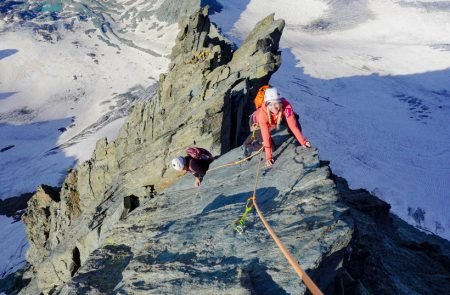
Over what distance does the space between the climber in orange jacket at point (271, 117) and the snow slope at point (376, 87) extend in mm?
33251

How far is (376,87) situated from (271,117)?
242 feet

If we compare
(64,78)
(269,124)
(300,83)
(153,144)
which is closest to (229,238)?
(269,124)

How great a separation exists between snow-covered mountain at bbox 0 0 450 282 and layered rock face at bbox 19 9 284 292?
12.8 m

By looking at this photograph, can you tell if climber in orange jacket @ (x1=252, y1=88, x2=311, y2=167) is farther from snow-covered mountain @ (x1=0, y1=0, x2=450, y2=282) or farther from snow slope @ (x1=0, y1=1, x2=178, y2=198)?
snow slope @ (x1=0, y1=1, x2=178, y2=198)

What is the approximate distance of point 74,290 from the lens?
9.95 m

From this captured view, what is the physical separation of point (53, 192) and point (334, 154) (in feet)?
115

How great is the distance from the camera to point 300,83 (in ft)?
250

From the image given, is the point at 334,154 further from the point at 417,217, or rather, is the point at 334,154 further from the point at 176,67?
the point at 176,67

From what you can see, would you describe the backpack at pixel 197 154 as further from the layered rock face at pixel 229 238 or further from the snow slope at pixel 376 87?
the snow slope at pixel 376 87

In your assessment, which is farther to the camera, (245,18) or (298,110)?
(245,18)

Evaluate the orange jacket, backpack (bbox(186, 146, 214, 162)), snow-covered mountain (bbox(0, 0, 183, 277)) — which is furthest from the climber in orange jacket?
snow-covered mountain (bbox(0, 0, 183, 277))

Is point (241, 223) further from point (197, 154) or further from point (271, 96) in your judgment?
point (197, 154)

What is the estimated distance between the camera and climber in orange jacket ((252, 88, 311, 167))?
11250 mm

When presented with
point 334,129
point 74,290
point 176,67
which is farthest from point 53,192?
point 334,129
